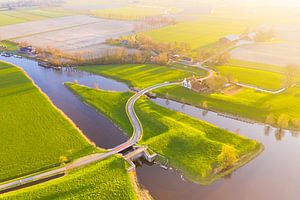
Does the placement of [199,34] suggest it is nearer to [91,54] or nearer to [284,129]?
[91,54]

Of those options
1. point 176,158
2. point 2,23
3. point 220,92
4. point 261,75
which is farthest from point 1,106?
point 2,23

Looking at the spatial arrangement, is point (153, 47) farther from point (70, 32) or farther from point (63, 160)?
point (63, 160)

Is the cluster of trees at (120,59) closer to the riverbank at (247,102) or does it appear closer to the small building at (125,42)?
the small building at (125,42)

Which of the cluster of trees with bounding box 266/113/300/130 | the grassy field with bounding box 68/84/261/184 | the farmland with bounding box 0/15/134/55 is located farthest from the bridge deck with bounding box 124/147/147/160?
the farmland with bounding box 0/15/134/55

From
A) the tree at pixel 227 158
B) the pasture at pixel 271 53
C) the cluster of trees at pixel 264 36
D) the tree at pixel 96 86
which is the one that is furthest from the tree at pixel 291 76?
the tree at pixel 96 86

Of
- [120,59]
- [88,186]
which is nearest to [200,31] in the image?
[120,59]
